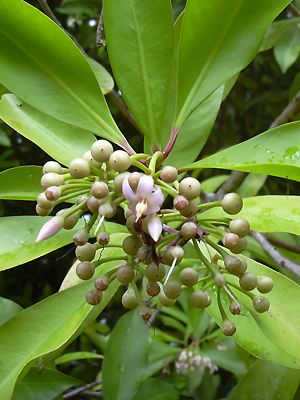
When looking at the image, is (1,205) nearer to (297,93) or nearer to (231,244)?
(297,93)

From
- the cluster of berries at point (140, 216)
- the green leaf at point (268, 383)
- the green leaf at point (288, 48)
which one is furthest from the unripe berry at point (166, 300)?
the green leaf at point (288, 48)

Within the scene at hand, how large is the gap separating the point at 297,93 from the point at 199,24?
0.69 m

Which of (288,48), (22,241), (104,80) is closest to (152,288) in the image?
(22,241)

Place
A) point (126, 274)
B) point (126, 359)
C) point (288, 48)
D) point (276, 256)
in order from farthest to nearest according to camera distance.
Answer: point (288, 48) < point (126, 359) < point (276, 256) < point (126, 274)

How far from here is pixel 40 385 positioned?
3.61 feet

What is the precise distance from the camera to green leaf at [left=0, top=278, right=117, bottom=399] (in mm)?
788

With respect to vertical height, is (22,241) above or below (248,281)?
above

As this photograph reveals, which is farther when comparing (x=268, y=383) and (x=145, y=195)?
(x=268, y=383)

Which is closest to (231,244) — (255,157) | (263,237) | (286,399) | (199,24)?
(255,157)

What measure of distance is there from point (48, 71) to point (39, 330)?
34 centimetres

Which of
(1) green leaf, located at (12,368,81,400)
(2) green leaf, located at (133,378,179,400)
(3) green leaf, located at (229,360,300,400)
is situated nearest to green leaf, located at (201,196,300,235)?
(3) green leaf, located at (229,360,300,400)

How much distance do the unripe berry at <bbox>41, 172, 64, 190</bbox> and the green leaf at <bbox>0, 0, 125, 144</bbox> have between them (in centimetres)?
18

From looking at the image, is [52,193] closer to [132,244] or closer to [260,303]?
[132,244]

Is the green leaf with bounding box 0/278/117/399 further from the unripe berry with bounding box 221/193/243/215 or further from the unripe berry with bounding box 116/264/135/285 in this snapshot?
the unripe berry with bounding box 221/193/243/215
